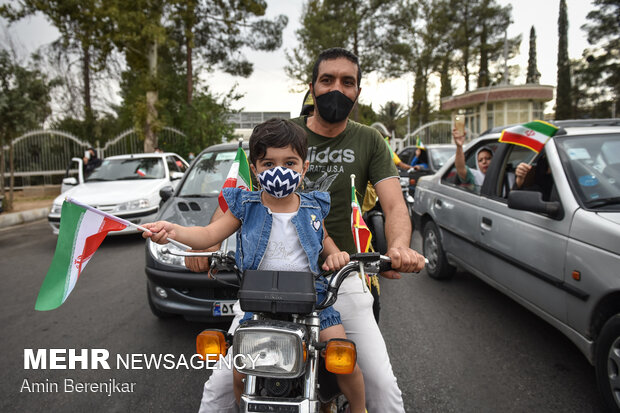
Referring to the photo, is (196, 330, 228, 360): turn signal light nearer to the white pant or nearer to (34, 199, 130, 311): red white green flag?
the white pant

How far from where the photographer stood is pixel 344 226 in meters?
2.20

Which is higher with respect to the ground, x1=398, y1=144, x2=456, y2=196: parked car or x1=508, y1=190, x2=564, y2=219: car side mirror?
x1=398, y1=144, x2=456, y2=196: parked car

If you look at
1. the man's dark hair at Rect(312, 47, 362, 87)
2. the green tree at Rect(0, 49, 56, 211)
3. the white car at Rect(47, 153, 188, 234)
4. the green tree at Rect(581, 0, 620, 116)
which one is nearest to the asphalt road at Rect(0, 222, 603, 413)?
the man's dark hair at Rect(312, 47, 362, 87)

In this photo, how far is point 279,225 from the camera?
5.59 ft

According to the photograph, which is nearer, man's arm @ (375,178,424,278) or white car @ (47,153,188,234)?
man's arm @ (375,178,424,278)

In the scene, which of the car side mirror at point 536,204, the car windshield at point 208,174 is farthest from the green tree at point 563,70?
the car side mirror at point 536,204

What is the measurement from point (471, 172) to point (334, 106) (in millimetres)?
3256

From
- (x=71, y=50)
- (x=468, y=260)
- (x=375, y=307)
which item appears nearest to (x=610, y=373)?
(x=375, y=307)

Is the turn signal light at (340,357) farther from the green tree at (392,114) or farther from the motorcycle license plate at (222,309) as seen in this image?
the green tree at (392,114)

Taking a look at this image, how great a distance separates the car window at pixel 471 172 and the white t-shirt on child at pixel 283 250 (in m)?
3.35

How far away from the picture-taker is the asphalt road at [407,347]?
8.88 ft

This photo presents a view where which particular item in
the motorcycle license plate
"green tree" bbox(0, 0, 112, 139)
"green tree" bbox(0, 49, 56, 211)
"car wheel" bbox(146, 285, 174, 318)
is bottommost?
"car wheel" bbox(146, 285, 174, 318)

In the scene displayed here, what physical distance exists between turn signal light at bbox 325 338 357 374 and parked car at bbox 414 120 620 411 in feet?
5.86

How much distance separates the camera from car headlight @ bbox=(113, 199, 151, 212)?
744 centimetres
